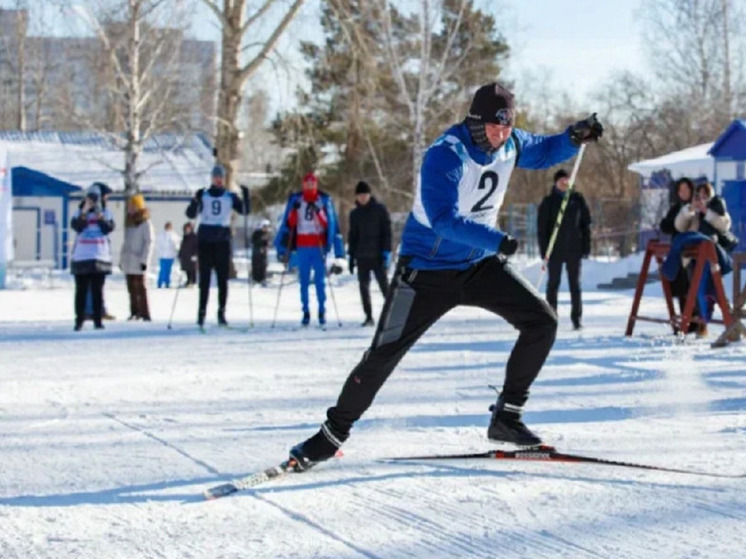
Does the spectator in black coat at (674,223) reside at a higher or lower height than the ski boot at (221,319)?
higher

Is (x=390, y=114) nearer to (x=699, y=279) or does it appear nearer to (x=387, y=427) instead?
(x=699, y=279)

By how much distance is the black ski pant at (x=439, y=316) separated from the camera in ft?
17.8

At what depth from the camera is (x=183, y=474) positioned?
5.42m

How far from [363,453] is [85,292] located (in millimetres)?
8855

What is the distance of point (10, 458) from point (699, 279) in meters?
7.01

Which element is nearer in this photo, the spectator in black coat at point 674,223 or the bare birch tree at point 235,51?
the spectator in black coat at point 674,223

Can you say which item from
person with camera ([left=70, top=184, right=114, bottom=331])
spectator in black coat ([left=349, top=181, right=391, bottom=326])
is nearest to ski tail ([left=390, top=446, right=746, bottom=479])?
spectator in black coat ([left=349, top=181, right=391, bottom=326])

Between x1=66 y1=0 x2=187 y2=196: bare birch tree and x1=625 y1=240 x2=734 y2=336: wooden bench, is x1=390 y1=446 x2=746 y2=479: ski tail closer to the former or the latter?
x1=625 y1=240 x2=734 y2=336: wooden bench

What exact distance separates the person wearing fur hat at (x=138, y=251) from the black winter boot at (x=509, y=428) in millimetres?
10457

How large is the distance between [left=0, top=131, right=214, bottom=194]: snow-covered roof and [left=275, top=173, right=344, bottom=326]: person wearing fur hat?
96.9ft

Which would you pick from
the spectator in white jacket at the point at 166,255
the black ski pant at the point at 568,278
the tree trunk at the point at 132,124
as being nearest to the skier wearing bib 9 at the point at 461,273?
the black ski pant at the point at 568,278

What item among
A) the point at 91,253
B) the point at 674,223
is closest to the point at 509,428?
the point at 674,223

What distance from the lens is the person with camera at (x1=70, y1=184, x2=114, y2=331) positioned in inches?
551

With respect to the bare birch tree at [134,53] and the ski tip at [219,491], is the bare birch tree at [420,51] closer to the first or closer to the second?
the bare birch tree at [134,53]
